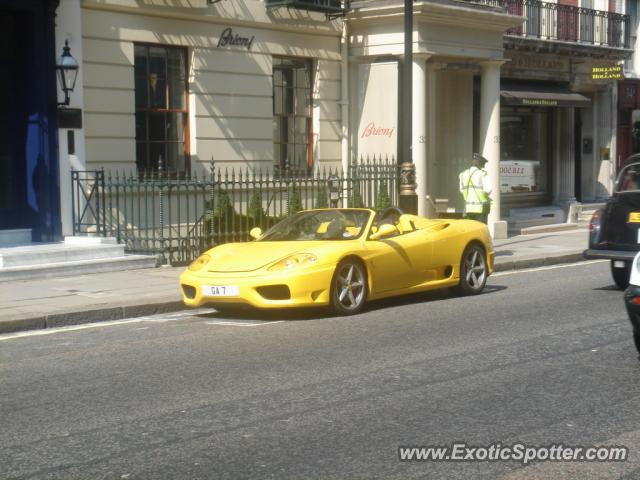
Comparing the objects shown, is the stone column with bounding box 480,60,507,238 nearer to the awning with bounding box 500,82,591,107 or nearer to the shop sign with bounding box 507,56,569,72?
the awning with bounding box 500,82,591,107

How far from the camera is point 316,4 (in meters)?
20.4

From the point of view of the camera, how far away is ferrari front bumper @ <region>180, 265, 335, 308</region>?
11.2m

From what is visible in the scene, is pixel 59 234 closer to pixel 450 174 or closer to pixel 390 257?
pixel 390 257

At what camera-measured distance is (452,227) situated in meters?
13.4

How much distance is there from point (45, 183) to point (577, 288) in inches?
329

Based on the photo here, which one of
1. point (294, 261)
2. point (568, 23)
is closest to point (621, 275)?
point (294, 261)

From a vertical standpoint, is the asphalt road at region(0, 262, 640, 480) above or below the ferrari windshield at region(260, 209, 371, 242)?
below

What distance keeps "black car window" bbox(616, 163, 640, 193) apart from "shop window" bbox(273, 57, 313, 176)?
26.1ft

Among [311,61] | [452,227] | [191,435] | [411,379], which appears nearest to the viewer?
[191,435]

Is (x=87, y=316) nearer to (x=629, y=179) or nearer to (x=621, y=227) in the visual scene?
(x=621, y=227)

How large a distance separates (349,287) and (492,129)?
12209mm

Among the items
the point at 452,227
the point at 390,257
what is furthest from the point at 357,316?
the point at 452,227

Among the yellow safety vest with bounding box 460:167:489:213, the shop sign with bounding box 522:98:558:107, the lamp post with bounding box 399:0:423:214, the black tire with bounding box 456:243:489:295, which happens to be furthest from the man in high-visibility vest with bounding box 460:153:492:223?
the shop sign with bounding box 522:98:558:107

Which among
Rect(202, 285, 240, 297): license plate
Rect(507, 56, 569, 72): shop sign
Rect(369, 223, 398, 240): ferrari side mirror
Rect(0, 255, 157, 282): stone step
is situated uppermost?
Rect(507, 56, 569, 72): shop sign
